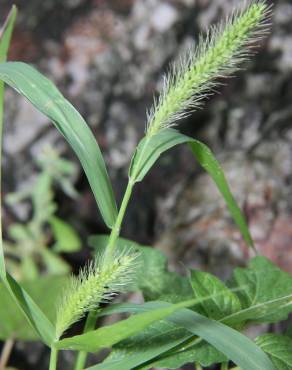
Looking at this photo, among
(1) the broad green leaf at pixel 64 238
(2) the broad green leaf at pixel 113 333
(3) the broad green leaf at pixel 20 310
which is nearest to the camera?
(2) the broad green leaf at pixel 113 333

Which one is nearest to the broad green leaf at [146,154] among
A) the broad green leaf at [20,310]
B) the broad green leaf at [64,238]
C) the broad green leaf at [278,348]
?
the broad green leaf at [278,348]

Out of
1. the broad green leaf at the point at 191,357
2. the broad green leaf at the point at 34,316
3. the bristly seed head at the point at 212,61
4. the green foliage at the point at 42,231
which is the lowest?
the green foliage at the point at 42,231

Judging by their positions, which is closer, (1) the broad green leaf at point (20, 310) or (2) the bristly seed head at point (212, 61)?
(2) the bristly seed head at point (212, 61)

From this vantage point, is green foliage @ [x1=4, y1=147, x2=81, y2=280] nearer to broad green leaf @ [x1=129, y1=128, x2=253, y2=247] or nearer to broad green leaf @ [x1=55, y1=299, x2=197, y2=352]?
broad green leaf @ [x1=129, y1=128, x2=253, y2=247]

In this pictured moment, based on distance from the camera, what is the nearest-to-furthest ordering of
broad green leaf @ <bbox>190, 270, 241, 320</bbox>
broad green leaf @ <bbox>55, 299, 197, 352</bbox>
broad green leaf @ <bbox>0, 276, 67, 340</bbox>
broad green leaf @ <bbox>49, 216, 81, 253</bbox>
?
broad green leaf @ <bbox>55, 299, 197, 352</bbox> → broad green leaf @ <bbox>190, 270, 241, 320</bbox> → broad green leaf @ <bbox>0, 276, 67, 340</bbox> → broad green leaf @ <bbox>49, 216, 81, 253</bbox>

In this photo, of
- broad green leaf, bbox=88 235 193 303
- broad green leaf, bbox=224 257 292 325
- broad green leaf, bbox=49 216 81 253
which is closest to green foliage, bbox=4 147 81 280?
broad green leaf, bbox=49 216 81 253

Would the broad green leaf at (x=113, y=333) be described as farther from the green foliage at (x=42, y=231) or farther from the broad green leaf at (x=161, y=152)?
the green foliage at (x=42, y=231)

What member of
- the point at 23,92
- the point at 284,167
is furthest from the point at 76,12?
the point at 23,92
